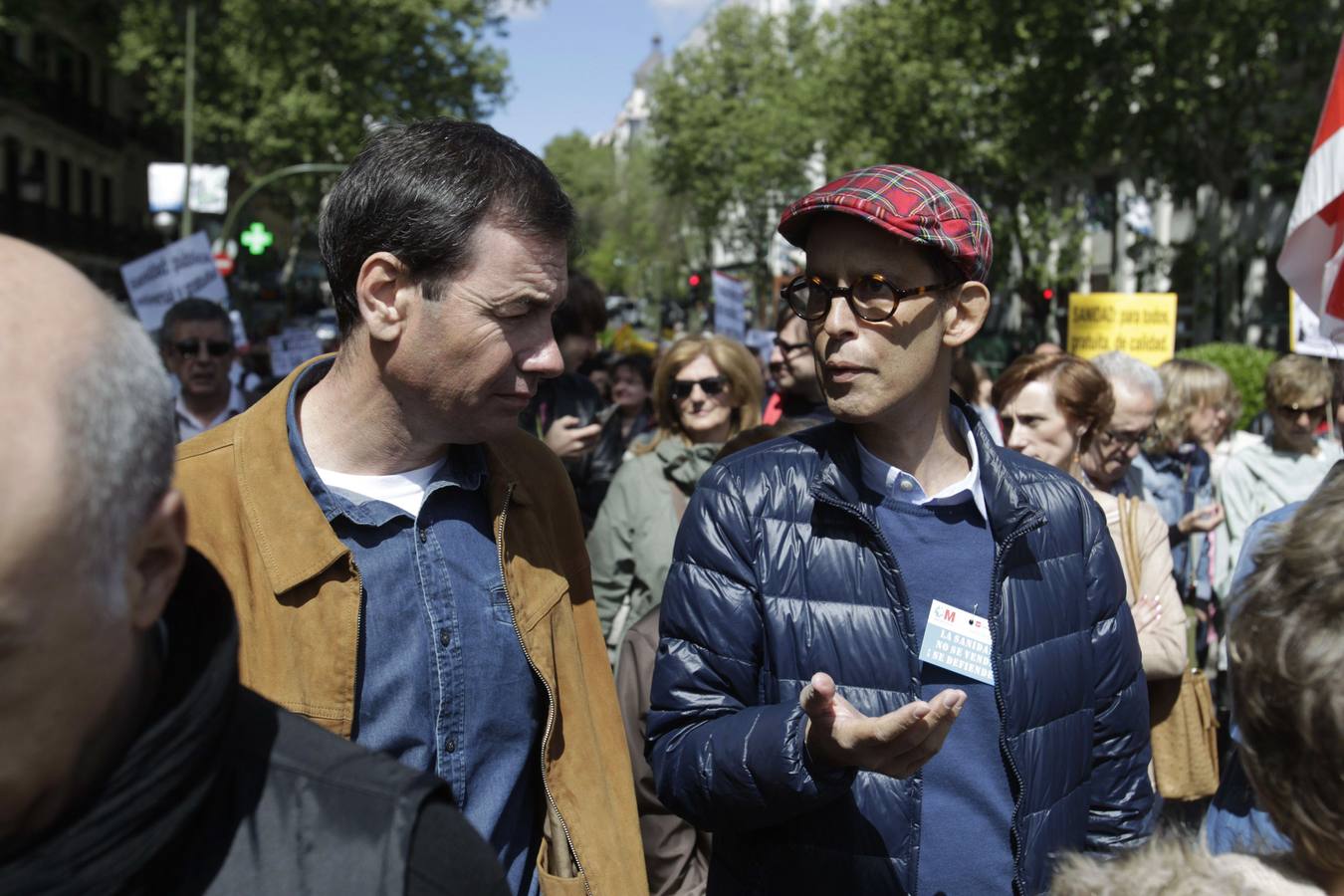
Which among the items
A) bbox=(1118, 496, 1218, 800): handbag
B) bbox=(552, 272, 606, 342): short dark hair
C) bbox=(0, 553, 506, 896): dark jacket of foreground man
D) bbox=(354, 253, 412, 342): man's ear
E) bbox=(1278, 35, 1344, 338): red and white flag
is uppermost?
bbox=(1278, 35, 1344, 338): red and white flag

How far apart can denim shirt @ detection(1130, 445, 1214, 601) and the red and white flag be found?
58.6 inches

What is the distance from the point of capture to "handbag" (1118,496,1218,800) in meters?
3.98

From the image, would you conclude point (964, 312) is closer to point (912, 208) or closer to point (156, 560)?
point (912, 208)

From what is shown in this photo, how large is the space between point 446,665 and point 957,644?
2.92 ft

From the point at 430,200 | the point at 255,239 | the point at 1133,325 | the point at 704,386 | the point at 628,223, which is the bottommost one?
the point at 704,386

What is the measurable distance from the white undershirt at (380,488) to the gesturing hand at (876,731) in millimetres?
749

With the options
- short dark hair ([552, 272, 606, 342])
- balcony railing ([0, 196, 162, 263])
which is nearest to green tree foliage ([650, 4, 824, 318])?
balcony railing ([0, 196, 162, 263])

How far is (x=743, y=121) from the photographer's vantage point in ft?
170

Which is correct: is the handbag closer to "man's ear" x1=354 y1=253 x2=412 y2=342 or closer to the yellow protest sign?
"man's ear" x1=354 y1=253 x2=412 y2=342

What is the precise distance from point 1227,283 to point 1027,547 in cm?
3305

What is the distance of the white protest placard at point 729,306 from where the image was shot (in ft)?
47.3

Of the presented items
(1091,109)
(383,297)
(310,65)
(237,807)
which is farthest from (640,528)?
(310,65)

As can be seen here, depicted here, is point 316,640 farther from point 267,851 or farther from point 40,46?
point 40,46

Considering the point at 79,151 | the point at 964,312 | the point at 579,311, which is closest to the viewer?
the point at 964,312
